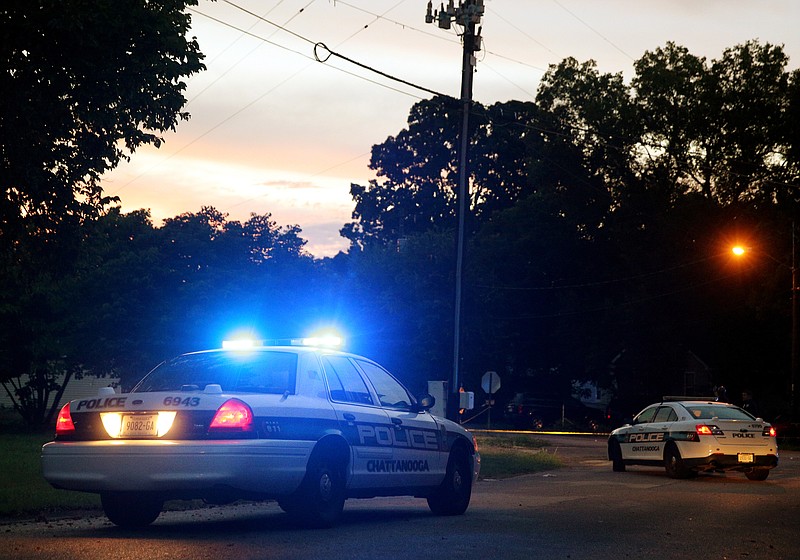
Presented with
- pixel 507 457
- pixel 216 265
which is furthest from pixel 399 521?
pixel 216 265

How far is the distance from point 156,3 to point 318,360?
7.47 m

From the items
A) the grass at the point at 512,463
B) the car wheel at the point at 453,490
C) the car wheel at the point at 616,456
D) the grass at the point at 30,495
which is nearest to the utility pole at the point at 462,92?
the grass at the point at 512,463

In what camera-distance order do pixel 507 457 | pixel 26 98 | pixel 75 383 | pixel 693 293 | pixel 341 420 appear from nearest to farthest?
1. pixel 341 420
2. pixel 26 98
3. pixel 507 457
4. pixel 693 293
5. pixel 75 383

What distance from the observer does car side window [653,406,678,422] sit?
77.6 feet

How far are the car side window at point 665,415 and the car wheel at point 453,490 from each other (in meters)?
9.86

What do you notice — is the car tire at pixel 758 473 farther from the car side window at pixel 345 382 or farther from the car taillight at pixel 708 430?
the car side window at pixel 345 382

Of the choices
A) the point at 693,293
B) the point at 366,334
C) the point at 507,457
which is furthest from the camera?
the point at 366,334

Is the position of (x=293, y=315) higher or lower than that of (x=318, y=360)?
higher

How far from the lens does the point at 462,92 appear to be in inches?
1138

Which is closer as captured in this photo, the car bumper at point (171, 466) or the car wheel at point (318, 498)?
the car bumper at point (171, 466)

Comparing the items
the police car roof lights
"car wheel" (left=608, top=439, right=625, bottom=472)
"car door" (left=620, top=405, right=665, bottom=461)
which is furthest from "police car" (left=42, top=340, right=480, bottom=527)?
"car wheel" (left=608, top=439, right=625, bottom=472)

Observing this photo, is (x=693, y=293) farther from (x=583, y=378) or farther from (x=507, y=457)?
(x=507, y=457)

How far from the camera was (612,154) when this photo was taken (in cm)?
6141

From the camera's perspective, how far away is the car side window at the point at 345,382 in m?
12.3
